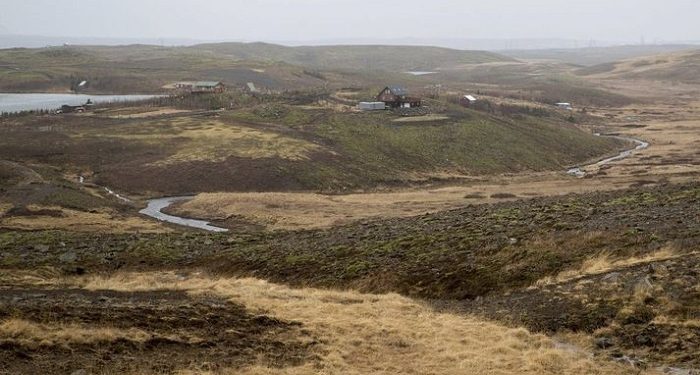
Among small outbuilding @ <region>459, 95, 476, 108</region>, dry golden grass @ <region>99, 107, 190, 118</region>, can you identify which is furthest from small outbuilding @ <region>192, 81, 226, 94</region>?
small outbuilding @ <region>459, 95, 476, 108</region>

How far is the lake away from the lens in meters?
148

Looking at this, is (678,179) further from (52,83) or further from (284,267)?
(52,83)

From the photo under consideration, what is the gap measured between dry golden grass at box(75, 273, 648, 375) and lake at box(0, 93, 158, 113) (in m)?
133

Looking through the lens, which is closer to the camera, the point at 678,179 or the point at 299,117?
the point at 678,179

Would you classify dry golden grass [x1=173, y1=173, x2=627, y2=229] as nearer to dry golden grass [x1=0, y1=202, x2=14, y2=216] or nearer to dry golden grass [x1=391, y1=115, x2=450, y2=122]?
dry golden grass [x1=0, y1=202, x2=14, y2=216]

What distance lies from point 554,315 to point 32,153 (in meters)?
82.3

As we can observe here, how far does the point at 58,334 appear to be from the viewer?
20594 millimetres

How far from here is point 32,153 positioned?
88.8 m

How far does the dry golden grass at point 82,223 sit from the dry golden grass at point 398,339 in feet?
90.6

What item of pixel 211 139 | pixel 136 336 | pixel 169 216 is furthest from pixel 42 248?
pixel 211 139

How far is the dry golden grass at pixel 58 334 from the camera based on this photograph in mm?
20109

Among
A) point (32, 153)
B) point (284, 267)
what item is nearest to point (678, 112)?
point (32, 153)

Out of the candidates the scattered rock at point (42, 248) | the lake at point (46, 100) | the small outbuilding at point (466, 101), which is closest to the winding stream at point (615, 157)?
the small outbuilding at point (466, 101)

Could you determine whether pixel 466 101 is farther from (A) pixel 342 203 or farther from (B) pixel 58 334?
(B) pixel 58 334
